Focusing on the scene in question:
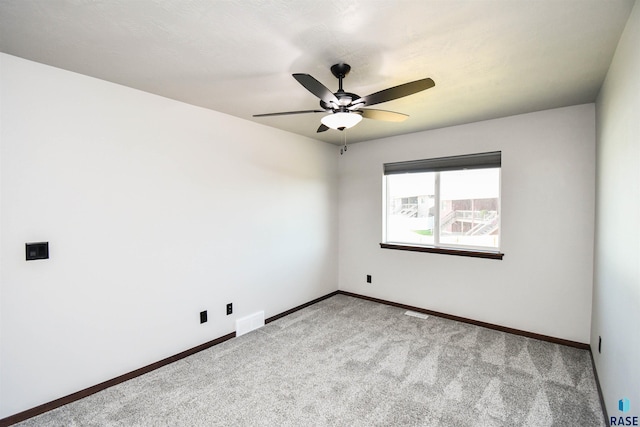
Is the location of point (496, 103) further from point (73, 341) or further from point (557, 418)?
point (73, 341)

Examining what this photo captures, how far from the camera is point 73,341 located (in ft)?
6.70

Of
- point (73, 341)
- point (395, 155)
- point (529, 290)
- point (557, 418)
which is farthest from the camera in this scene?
point (395, 155)

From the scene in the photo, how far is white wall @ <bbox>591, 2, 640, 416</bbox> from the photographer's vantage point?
1350 millimetres

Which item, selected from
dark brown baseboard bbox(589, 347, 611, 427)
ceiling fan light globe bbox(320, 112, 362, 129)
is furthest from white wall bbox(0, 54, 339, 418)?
dark brown baseboard bbox(589, 347, 611, 427)

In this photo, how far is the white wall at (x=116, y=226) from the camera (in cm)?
184

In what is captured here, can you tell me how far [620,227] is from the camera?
164 centimetres

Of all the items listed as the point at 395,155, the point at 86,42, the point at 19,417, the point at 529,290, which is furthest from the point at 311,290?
the point at 86,42

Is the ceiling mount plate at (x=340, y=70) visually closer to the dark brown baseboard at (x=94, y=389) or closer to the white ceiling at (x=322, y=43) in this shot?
the white ceiling at (x=322, y=43)

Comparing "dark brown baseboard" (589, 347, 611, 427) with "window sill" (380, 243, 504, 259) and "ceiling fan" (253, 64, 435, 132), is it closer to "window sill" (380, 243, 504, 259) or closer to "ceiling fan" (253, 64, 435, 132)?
"window sill" (380, 243, 504, 259)

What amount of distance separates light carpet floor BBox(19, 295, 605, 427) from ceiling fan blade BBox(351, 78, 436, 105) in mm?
2040

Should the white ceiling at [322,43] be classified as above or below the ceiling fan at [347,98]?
above

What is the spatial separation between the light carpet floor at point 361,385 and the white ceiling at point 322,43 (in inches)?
90.4

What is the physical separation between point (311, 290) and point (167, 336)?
1.92 meters

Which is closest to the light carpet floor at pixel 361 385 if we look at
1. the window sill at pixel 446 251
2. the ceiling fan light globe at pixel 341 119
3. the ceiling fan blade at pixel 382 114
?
the window sill at pixel 446 251
